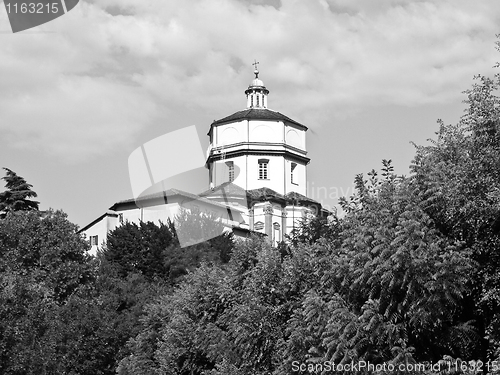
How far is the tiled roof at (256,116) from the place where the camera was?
81.8 m

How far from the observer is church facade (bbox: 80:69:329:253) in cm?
7856

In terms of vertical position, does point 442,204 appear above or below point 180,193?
below

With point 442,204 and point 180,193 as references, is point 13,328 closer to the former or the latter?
point 442,204

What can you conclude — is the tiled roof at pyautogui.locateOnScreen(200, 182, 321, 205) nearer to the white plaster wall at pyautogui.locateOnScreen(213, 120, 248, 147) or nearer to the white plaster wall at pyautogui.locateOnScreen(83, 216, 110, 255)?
the white plaster wall at pyautogui.locateOnScreen(213, 120, 248, 147)

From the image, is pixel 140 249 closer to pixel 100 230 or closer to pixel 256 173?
pixel 100 230

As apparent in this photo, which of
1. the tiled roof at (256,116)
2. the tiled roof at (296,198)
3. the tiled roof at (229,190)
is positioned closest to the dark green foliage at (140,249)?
the tiled roof at (229,190)

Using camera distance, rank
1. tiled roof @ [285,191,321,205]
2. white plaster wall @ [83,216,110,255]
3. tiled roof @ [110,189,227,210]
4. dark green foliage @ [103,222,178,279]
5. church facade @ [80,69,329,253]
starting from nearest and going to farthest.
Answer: dark green foliage @ [103,222,178,279] < tiled roof @ [110,189,227,210] < white plaster wall @ [83,216,110,255] < church facade @ [80,69,329,253] < tiled roof @ [285,191,321,205]

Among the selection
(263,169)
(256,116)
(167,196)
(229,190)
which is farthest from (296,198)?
(167,196)

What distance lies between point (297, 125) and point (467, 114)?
65643 mm

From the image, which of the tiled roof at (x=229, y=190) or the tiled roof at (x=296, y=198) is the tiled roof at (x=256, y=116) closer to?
the tiled roof at (x=229, y=190)

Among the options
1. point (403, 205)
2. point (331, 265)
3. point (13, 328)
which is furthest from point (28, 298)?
point (403, 205)

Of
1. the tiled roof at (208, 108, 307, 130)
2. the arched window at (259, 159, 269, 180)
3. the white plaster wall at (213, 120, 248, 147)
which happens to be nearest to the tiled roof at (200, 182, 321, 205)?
the arched window at (259, 159, 269, 180)

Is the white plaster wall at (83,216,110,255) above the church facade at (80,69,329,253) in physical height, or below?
below

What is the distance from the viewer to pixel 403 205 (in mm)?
19500
